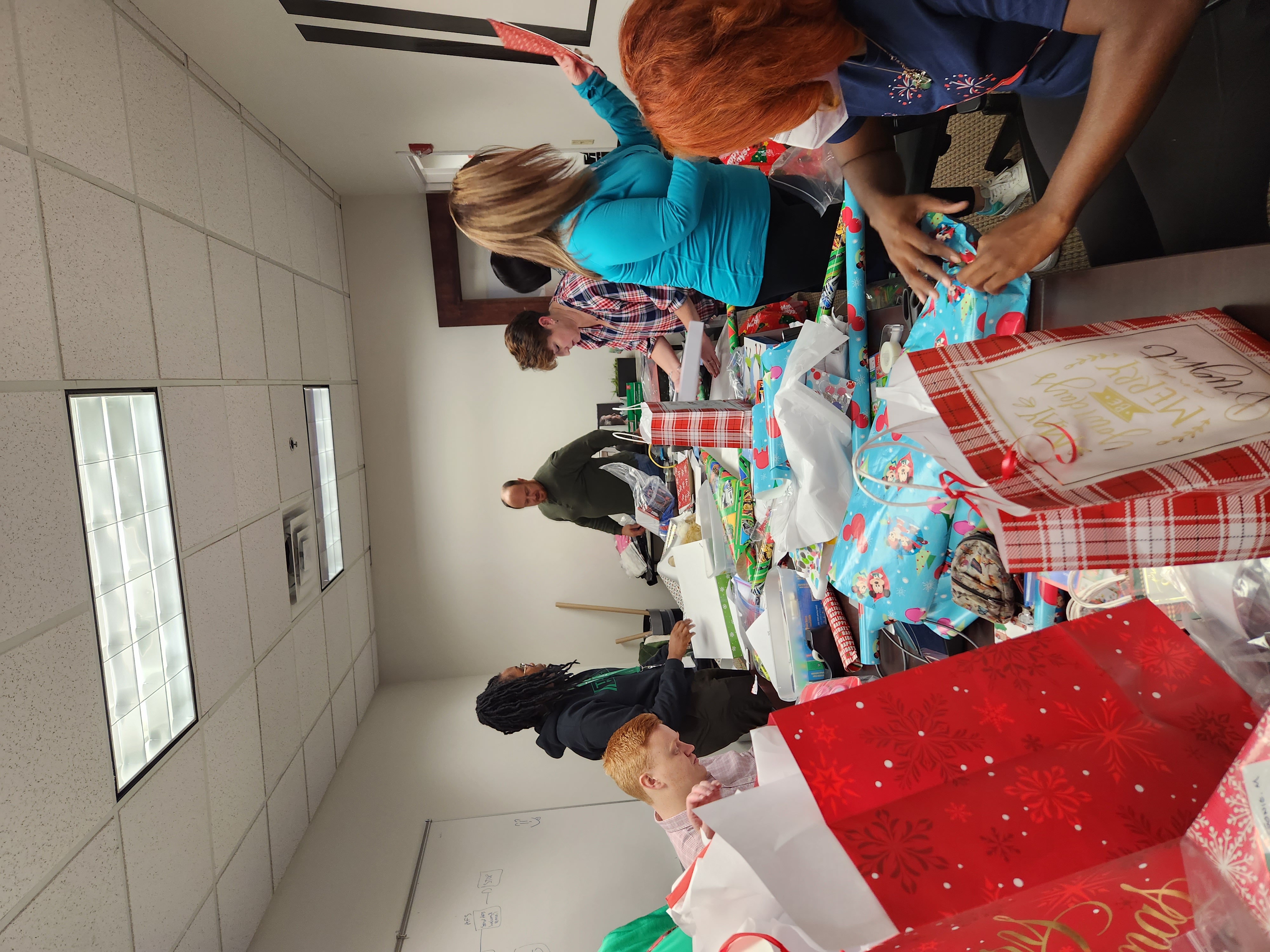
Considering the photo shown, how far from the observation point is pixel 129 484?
1731 millimetres

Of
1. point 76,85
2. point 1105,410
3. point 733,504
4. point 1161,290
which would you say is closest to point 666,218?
point 733,504

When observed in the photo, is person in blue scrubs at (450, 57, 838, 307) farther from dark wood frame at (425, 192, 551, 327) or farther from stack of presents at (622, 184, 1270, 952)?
dark wood frame at (425, 192, 551, 327)

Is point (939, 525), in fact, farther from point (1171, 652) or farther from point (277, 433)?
point (277, 433)

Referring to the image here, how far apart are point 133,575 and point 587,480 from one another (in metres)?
1.89

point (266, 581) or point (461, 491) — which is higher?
point (461, 491)

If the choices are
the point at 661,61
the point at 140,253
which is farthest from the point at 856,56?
the point at 140,253

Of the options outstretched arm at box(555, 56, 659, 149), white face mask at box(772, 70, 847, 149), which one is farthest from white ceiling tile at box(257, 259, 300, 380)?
white face mask at box(772, 70, 847, 149)

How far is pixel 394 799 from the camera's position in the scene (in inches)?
115

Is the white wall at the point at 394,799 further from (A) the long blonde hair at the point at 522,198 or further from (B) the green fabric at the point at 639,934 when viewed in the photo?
(A) the long blonde hair at the point at 522,198

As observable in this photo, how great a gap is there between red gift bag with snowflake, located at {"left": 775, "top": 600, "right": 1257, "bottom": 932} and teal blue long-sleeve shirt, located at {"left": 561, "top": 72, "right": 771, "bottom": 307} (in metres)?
1.10

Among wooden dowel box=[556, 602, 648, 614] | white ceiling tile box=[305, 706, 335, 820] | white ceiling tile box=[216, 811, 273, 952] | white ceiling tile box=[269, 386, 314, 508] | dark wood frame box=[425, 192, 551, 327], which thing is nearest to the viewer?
white ceiling tile box=[216, 811, 273, 952]

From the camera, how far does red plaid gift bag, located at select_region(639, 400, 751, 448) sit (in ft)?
5.49

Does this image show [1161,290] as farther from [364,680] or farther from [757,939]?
[364,680]

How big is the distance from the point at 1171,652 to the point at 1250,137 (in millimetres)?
733
